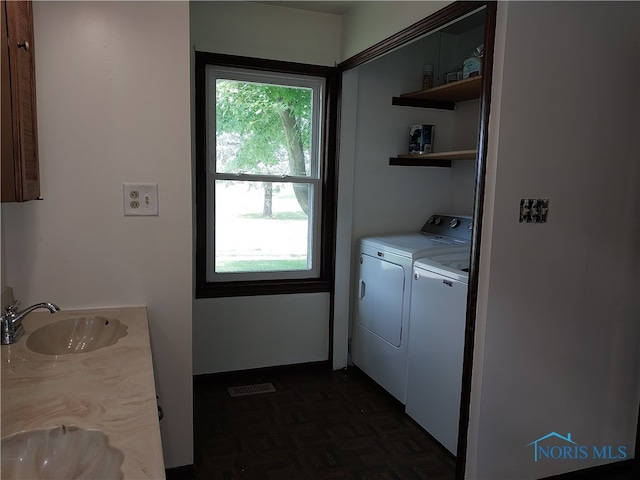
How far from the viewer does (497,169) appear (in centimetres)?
186

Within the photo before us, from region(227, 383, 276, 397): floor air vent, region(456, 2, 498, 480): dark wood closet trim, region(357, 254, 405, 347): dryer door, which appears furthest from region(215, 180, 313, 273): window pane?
region(456, 2, 498, 480): dark wood closet trim

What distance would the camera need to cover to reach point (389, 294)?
2906 mm

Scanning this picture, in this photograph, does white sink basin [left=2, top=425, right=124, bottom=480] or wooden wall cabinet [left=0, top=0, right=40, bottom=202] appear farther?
wooden wall cabinet [left=0, top=0, right=40, bottom=202]

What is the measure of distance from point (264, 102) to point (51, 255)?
174 centimetres

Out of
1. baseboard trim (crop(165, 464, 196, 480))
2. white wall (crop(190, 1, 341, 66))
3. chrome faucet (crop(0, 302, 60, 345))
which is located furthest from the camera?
white wall (crop(190, 1, 341, 66))

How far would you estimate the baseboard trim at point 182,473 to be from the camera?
2.10 metres

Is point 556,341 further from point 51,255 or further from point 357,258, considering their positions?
point 51,255

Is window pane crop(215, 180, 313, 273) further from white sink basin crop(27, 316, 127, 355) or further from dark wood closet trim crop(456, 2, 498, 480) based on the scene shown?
dark wood closet trim crop(456, 2, 498, 480)

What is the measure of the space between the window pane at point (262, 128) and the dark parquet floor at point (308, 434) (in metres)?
1.43

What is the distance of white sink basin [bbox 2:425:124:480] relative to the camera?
3.18 ft

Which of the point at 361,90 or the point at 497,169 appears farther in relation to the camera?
the point at 361,90

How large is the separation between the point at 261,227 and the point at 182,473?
160 cm

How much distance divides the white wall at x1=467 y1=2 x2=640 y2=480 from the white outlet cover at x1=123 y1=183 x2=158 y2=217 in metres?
1.35

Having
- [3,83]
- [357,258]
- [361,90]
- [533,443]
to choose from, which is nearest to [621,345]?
[533,443]
